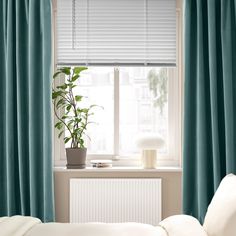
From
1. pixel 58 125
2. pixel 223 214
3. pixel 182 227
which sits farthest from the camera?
pixel 58 125

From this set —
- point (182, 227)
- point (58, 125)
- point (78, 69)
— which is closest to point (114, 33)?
point (78, 69)

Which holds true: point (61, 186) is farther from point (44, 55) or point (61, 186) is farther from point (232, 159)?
point (232, 159)

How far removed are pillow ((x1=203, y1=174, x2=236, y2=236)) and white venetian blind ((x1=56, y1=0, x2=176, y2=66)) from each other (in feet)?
→ 6.54

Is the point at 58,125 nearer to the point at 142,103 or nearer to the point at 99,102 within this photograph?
the point at 99,102

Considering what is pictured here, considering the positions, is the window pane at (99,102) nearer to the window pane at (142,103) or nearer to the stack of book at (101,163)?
the window pane at (142,103)

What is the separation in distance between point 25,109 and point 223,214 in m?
2.38

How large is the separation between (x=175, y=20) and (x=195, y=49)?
362 mm

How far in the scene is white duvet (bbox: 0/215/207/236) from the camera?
9.14ft

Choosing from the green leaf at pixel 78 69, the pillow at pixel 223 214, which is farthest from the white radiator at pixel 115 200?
the pillow at pixel 223 214

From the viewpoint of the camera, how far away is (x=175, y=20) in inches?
182

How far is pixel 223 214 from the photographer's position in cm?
261

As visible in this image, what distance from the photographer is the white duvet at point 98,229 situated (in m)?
2.79

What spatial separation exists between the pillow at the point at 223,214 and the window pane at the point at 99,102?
2040mm

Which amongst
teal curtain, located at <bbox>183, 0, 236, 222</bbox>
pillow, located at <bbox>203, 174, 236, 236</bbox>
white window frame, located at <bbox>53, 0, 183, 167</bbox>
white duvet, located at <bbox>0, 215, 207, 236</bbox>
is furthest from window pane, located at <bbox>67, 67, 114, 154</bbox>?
pillow, located at <bbox>203, 174, 236, 236</bbox>
